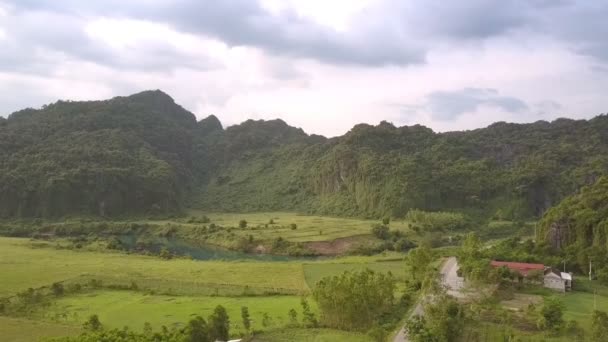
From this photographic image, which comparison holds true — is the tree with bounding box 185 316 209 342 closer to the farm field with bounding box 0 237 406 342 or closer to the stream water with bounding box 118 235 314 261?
the farm field with bounding box 0 237 406 342

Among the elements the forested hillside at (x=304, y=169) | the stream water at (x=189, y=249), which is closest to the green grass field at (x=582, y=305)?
the stream water at (x=189, y=249)

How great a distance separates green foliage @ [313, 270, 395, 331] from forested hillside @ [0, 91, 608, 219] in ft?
240

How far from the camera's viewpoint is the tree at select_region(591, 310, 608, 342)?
2789cm

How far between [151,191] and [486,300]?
10477 cm

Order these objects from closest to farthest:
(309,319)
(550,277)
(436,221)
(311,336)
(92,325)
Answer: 1. (311,336)
2. (92,325)
3. (309,319)
4. (550,277)
5. (436,221)

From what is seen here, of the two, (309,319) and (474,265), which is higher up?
(474,265)

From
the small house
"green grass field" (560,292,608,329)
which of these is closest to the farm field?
the small house

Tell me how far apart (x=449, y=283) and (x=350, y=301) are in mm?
13488

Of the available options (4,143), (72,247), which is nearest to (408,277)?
(72,247)

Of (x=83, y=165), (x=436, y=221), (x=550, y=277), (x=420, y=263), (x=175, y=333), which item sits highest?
(x=83, y=165)

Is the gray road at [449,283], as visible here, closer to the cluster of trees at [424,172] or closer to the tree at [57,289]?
the tree at [57,289]

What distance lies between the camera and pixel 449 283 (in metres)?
41.5

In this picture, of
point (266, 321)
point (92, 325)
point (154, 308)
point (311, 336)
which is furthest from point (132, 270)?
point (311, 336)

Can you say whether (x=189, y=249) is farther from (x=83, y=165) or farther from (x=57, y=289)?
(x=83, y=165)
